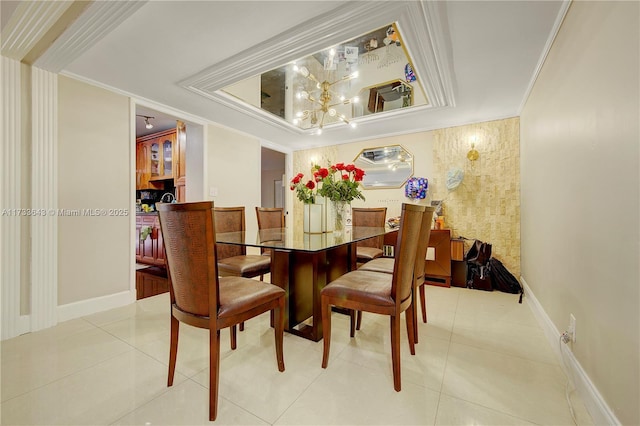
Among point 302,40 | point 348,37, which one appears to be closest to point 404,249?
point 348,37

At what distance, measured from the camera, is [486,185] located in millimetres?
3559

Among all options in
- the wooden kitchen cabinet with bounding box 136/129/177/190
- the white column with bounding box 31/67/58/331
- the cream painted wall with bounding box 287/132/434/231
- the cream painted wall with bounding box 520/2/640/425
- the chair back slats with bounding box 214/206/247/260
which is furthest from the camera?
the wooden kitchen cabinet with bounding box 136/129/177/190

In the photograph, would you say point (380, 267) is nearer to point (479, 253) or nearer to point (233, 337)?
point (233, 337)

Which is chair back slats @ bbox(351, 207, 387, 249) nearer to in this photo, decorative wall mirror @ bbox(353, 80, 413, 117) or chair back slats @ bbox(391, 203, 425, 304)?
decorative wall mirror @ bbox(353, 80, 413, 117)

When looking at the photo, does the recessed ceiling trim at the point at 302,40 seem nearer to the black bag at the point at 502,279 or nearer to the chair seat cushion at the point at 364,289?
the chair seat cushion at the point at 364,289

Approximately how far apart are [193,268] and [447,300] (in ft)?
8.87

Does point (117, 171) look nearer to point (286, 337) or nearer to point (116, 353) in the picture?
point (116, 353)

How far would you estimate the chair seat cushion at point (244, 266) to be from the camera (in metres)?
2.16

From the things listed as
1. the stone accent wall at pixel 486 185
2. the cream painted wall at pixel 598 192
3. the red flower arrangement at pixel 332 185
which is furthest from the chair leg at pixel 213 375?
the stone accent wall at pixel 486 185

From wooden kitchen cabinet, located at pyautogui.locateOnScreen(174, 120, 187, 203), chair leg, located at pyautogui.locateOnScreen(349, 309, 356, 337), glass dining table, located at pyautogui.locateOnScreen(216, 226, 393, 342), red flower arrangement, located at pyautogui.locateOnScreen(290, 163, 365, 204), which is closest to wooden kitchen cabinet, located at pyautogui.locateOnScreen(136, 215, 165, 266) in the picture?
wooden kitchen cabinet, located at pyautogui.locateOnScreen(174, 120, 187, 203)

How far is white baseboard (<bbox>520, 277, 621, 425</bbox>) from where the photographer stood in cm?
110

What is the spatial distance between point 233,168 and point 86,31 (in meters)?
2.31


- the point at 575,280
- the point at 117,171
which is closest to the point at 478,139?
the point at 575,280

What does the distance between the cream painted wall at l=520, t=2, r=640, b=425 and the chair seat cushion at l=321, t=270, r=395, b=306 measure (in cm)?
91
